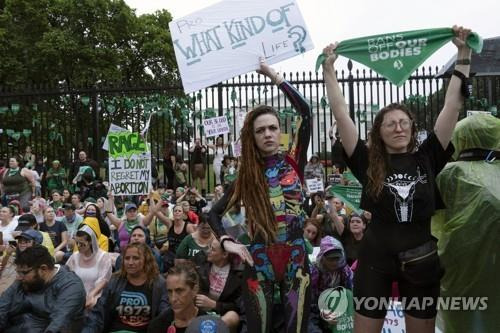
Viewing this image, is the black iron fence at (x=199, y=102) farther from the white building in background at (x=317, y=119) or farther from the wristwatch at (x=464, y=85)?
the wristwatch at (x=464, y=85)

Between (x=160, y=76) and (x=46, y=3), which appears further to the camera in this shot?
(x=160, y=76)

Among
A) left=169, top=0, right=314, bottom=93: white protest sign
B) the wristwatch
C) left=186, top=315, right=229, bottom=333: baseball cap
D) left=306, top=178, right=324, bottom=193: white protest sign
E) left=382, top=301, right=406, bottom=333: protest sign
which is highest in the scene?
left=169, top=0, right=314, bottom=93: white protest sign

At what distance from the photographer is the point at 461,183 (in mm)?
3035

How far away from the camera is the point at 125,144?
26.6 feet

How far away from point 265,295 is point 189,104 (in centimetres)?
1157

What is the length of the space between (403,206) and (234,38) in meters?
2.04

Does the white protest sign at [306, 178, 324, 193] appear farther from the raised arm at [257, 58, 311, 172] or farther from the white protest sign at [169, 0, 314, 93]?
Answer: the raised arm at [257, 58, 311, 172]

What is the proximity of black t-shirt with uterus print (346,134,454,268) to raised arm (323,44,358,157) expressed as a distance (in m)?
0.20

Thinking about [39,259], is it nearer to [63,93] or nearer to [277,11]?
[277,11]

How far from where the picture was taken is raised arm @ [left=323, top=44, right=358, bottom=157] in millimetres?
2961

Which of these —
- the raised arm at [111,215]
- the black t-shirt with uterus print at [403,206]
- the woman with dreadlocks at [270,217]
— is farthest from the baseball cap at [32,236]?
the black t-shirt with uterus print at [403,206]

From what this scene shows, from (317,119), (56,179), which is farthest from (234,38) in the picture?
(56,179)

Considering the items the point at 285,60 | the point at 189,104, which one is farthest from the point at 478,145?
the point at 189,104

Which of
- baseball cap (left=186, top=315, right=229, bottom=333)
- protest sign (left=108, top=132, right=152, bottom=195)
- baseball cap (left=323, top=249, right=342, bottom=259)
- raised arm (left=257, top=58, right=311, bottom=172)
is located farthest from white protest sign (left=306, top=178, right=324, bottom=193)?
raised arm (left=257, top=58, right=311, bottom=172)
